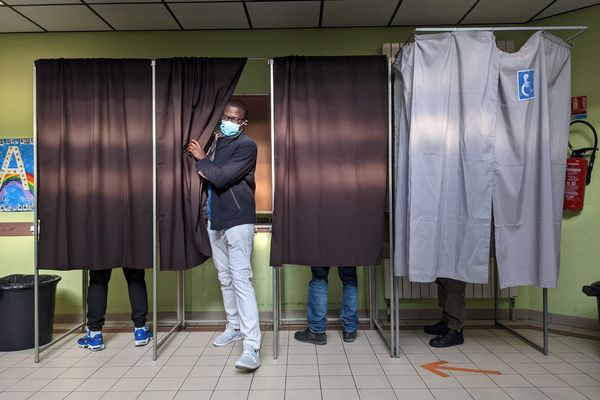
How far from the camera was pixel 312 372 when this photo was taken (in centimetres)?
256

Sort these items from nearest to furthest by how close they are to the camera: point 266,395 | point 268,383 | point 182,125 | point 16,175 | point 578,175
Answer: point 266,395 < point 268,383 < point 182,125 < point 578,175 < point 16,175

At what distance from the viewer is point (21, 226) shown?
364 centimetres

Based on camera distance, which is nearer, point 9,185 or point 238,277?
point 238,277

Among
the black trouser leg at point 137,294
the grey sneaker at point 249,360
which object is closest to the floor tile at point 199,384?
the grey sneaker at point 249,360

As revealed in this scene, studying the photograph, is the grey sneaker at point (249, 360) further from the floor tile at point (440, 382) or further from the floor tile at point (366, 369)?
the floor tile at point (440, 382)

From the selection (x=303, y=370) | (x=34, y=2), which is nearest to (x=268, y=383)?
(x=303, y=370)

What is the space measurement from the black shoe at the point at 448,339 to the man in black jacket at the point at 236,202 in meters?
1.31

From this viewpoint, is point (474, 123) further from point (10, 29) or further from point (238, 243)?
point (10, 29)

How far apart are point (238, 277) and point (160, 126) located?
112 cm

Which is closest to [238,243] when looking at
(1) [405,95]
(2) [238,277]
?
(2) [238,277]

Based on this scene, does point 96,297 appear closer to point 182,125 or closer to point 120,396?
point 120,396

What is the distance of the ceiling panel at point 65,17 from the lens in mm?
3193

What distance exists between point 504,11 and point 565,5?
1.50 ft

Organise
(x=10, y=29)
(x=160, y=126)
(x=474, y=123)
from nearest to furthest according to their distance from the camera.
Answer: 1. (x=474, y=123)
2. (x=160, y=126)
3. (x=10, y=29)
